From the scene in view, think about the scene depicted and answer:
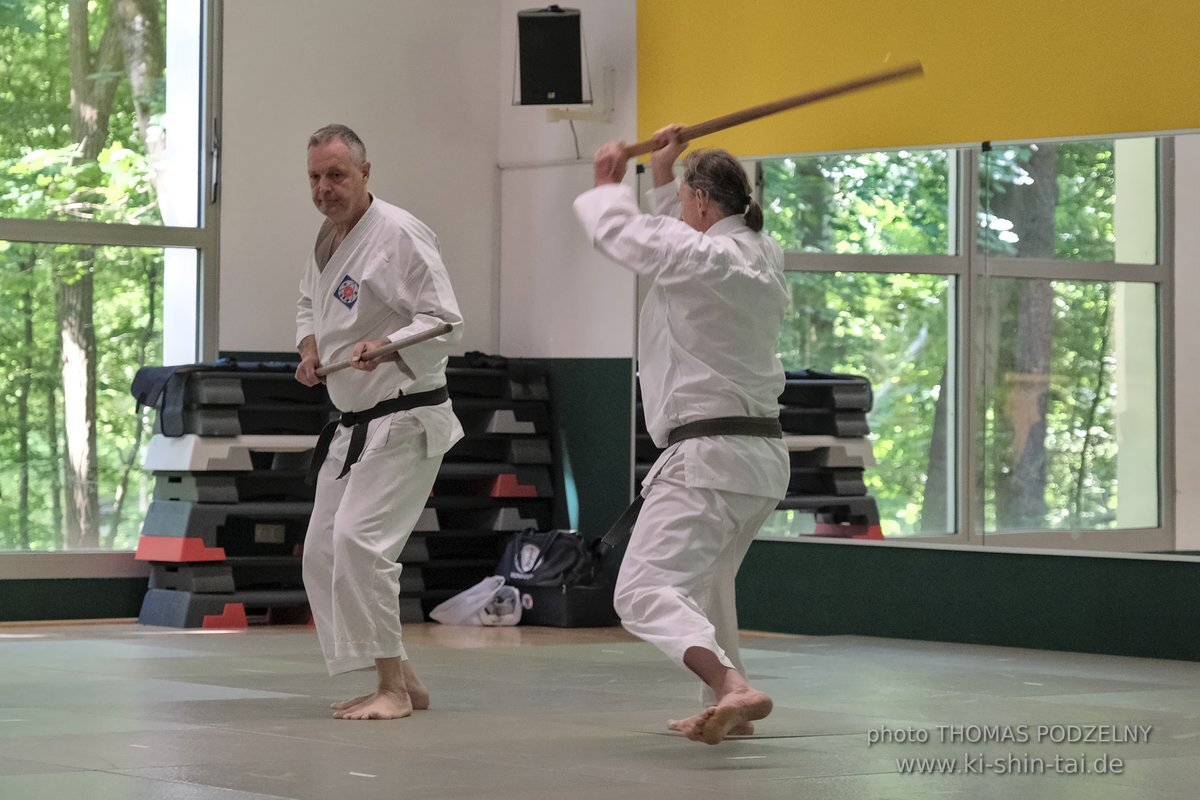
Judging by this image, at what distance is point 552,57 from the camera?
346 inches

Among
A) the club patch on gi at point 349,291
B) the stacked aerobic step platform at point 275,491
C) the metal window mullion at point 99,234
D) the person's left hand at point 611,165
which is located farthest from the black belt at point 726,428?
the metal window mullion at point 99,234

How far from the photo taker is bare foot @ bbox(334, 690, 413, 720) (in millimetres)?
4832

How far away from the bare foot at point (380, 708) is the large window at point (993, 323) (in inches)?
133

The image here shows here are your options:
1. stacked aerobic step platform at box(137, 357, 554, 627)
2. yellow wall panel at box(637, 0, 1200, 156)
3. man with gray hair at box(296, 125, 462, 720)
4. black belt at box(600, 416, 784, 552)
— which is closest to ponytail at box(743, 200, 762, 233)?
black belt at box(600, 416, 784, 552)

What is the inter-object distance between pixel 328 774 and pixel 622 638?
402cm

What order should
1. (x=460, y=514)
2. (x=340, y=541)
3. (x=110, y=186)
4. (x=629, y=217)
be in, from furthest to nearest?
(x=460, y=514) → (x=110, y=186) → (x=340, y=541) → (x=629, y=217)

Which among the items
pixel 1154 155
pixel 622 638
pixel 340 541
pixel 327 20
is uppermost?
pixel 327 20

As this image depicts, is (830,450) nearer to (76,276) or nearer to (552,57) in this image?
(552,57)

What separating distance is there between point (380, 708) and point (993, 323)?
374 centimetres

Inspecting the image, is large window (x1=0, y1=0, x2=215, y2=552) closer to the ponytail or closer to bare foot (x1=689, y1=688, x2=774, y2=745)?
the ponytail

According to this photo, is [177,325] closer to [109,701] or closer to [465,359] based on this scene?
[465,359]

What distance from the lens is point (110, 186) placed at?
8.54 meters

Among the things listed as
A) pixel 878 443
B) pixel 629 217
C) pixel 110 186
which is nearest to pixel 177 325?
pixel 110 186

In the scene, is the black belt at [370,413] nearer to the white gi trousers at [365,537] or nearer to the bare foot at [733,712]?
the white gi trousers at [365,537]
